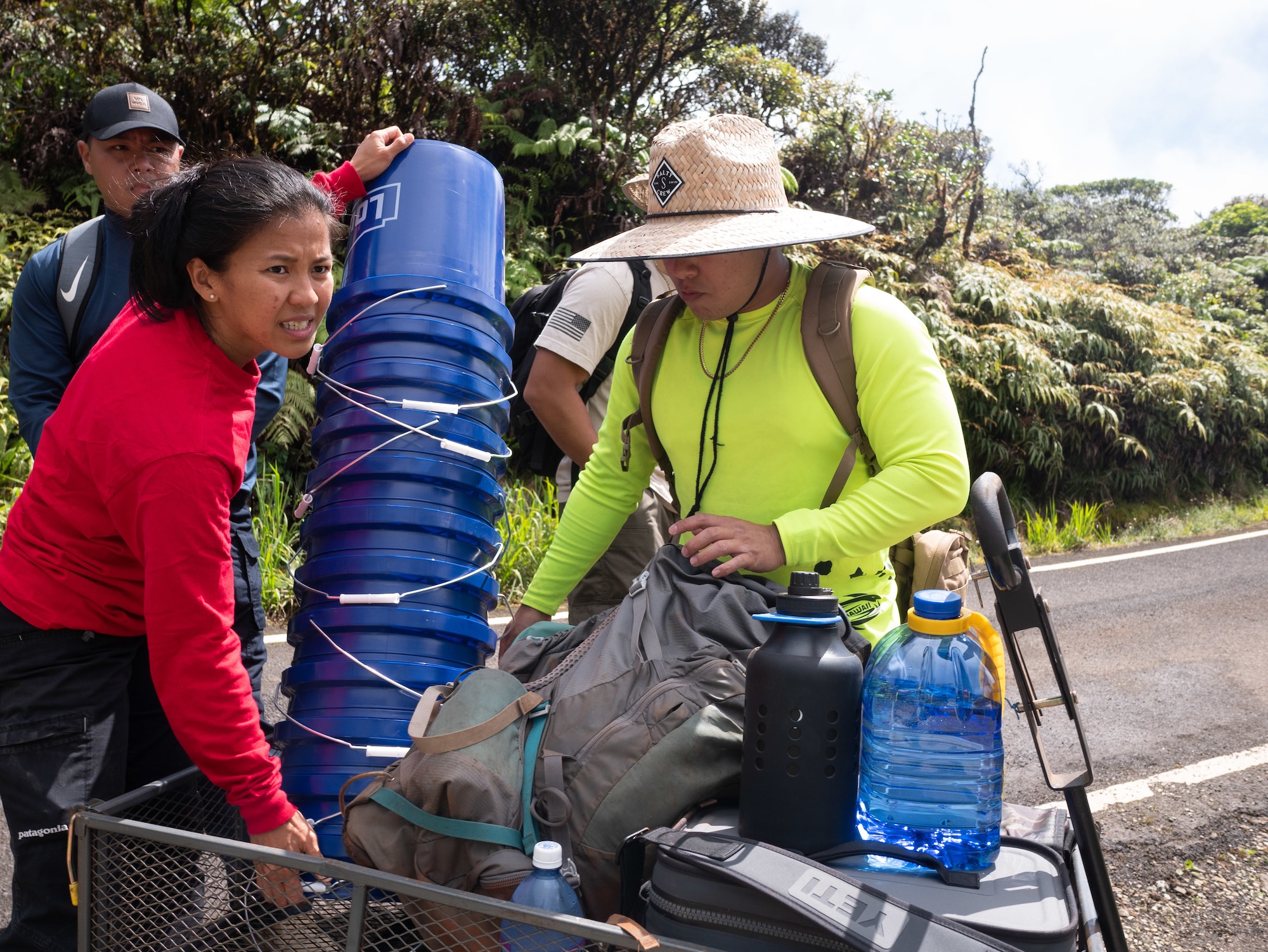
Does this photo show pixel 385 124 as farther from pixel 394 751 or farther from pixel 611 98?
pixel 394 751

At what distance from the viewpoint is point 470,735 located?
5.60 feet

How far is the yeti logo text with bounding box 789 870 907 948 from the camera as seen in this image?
1.36 m

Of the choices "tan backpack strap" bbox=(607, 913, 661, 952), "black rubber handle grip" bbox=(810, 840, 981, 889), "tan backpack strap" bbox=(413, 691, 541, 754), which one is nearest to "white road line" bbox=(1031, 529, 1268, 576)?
"black rubber handle grip" bbox=(810, 840, 981, 889)

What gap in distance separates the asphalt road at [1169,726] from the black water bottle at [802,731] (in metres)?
2.08

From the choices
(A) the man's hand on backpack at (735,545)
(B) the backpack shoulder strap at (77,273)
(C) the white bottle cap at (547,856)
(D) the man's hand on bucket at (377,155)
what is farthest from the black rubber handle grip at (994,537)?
(B) the backpack shoulder strap at (77,273)

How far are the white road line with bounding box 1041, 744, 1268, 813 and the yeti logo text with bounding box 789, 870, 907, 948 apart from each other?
294 cm

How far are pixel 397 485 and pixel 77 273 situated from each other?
1455 mm

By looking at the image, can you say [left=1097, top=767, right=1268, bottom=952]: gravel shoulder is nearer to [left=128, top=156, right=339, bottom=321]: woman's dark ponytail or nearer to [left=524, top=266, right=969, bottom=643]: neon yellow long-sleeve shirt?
[left=524, top=266, right=969, bottom=643]: neon yellow long-sleeve shirt

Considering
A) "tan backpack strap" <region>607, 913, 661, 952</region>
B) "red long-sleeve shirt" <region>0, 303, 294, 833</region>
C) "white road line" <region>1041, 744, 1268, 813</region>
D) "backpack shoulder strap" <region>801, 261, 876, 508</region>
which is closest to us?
"tan backpack strap" <region>607, 913, 661, 952</region>

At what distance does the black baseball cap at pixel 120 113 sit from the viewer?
3297mm

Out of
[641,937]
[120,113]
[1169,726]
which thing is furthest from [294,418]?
[641,937]

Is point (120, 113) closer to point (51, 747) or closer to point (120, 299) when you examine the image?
point (120, 299)

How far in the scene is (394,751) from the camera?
2.30 m

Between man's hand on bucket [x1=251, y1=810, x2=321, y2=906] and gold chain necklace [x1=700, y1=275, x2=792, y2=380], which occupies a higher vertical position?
gold chain necklace [x1=700, y1=275, x2=792, y2=380]
